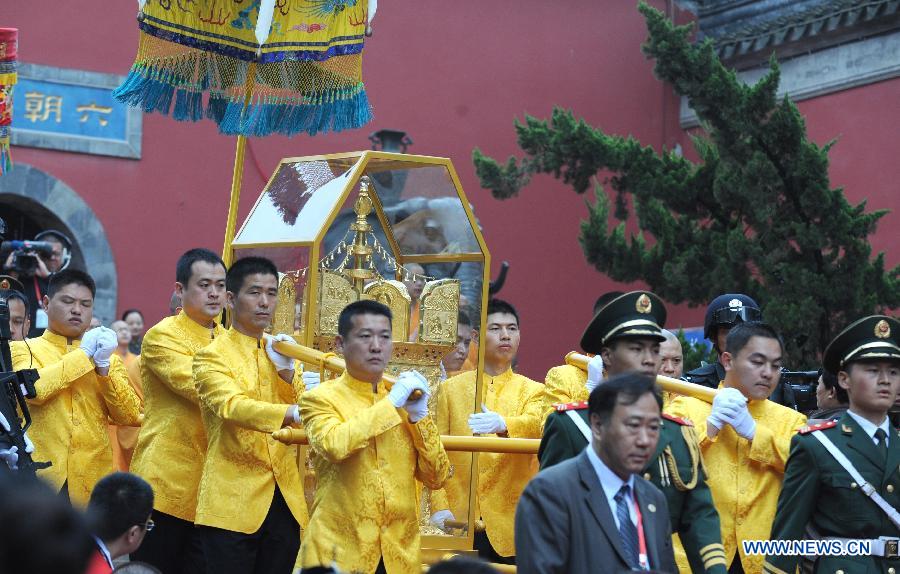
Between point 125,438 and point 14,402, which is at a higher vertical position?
point 14,402

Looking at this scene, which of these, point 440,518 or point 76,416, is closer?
point 440,518

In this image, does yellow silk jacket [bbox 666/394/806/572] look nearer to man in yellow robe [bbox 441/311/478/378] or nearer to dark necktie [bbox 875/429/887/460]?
dark necktie [bbox 875/429/887/460]

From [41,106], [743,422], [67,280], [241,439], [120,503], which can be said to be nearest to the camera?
[120,503]

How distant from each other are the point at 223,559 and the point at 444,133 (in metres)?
8.51


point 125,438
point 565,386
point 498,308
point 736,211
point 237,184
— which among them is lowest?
point 125,438

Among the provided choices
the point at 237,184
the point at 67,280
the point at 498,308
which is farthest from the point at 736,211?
the point at 67,280

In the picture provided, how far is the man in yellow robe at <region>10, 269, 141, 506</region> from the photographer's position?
6.04m

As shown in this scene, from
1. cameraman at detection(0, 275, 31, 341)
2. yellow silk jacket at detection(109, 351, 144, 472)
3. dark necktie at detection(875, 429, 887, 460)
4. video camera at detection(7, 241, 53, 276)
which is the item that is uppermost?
video camera at detection(7, 241, 53, 276)

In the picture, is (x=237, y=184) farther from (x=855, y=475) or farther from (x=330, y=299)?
(x=855, y=475)

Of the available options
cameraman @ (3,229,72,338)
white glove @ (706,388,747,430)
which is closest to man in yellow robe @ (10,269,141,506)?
cameraman @ (3,229,72,338)

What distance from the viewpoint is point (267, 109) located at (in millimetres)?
6355

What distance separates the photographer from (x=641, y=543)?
11.5 ft

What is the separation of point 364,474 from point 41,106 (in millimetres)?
7426

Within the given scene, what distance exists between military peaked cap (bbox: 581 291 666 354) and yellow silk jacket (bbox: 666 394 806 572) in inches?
24.1
